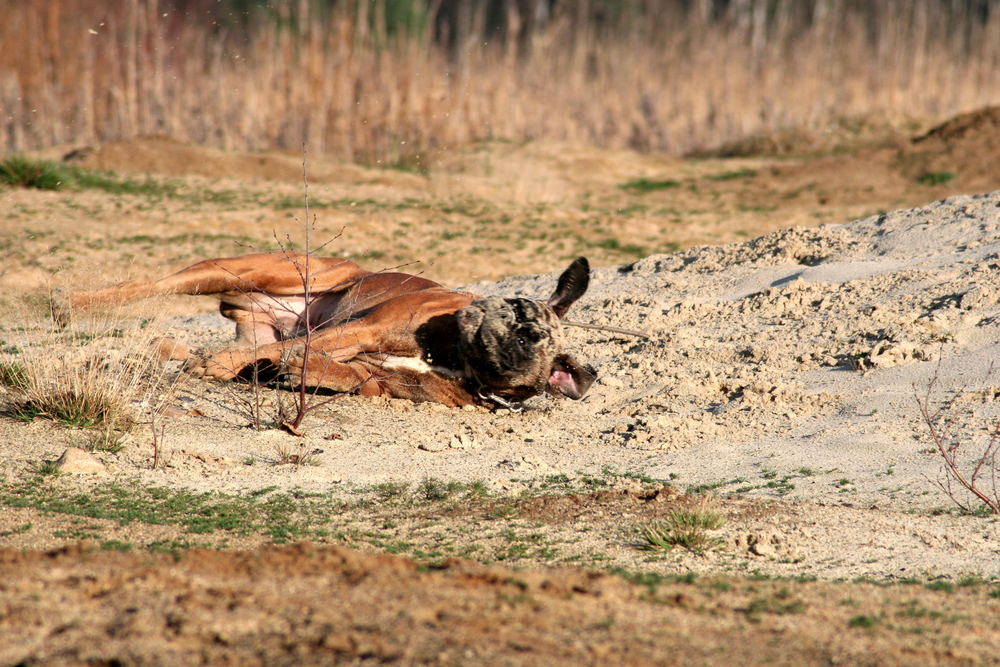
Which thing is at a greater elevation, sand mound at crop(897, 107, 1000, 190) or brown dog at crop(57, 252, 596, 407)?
brown dog at crop(57, 252, 596, 407)

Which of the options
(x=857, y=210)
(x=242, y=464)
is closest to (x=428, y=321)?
(x=242, y=464)

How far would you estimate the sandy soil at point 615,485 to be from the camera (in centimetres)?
312

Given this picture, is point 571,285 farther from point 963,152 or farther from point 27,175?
point 963,152

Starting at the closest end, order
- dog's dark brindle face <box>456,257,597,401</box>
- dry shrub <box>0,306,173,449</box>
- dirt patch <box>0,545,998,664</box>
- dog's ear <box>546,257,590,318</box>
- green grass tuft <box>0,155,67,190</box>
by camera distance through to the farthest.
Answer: dirt patch <box>0,545,998,664</box>, dry shrub <box>0,306,173,449</box>, dog's dark brindle face <box>456,257,597,401</box>, dog's ear <box>546,257,590,318</box>, green grass tuft <box>0,155,67,190</box>

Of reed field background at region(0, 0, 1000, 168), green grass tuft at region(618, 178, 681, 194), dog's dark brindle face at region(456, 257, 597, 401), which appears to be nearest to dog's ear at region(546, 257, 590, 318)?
dog's dark brindle face at region(456, 257, 597, 401)

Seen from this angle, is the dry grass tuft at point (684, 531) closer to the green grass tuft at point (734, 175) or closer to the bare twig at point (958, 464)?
the bare twig at point (958, 464)

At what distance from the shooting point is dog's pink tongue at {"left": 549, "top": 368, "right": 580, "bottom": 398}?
7176mm

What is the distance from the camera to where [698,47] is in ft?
95.1

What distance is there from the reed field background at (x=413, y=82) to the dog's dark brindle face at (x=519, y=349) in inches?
417

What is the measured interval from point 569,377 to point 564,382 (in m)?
0.05

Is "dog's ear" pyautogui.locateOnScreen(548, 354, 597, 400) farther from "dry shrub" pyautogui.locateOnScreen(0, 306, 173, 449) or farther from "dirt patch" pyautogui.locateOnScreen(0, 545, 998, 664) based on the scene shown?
"dirt patch" pyautogui.locateOnScreen(0, 545, 998, 664)

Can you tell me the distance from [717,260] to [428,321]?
3.93 m

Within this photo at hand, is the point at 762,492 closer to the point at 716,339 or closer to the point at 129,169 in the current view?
the point at 716,339

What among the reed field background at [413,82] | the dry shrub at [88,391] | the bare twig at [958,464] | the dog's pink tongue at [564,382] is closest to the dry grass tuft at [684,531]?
the bare twig at [958,464]
